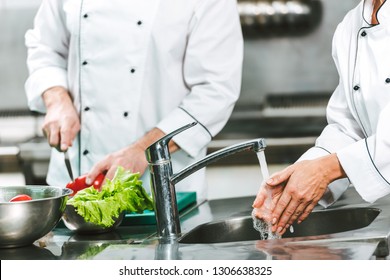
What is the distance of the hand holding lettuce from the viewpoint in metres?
1.72

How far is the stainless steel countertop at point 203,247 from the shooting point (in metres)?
1.46

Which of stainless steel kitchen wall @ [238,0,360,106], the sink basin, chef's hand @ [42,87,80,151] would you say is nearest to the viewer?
the sink basin

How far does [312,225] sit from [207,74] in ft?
2.27

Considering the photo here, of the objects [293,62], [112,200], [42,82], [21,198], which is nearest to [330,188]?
[112,200]

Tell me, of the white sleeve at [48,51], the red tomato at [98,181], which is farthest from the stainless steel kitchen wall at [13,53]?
the red tomato at [98,181]

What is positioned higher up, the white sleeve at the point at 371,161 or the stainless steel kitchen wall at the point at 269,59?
the stainless steel kitchen wall at the point at 269,59

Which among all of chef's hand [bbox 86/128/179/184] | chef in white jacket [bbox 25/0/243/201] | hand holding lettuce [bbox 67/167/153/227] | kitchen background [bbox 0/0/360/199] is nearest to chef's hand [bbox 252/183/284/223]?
hand holding lettuce [bbox 67/167/153/227]

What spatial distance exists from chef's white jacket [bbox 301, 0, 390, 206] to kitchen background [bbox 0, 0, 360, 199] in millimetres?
1796

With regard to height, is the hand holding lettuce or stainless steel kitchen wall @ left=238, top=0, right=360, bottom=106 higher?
stainless steel kitchen wall @ left=238, top=0, right=360, bottom=106

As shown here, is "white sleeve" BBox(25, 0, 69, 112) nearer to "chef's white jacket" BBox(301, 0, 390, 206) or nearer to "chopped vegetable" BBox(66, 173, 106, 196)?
"chopped vegetable" BBox(66, 173, 106, 196)

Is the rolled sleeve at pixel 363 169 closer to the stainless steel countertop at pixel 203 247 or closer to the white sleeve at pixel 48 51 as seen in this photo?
the stainless steel countertop at pixel 203 247

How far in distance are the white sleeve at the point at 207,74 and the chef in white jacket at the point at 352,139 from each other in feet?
1.67

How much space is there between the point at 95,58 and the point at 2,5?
2.18 metres
